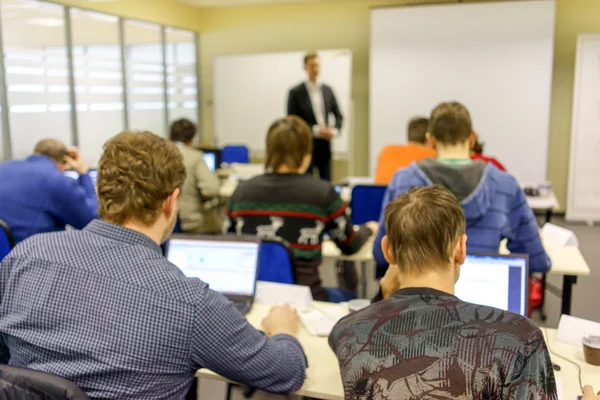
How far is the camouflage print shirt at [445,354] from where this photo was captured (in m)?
1.09

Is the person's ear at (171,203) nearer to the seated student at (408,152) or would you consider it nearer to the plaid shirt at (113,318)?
the plaid shirt at (113,318)

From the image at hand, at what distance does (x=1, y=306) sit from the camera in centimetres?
128

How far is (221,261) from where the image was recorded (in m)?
2.08

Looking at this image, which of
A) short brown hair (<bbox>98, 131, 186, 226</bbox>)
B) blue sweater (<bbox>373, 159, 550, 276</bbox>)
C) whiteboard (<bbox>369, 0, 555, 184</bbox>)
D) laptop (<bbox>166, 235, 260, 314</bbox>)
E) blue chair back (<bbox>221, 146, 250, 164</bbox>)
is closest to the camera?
short brown hair (<bbox>98, 131, 186, 226</bbox>)

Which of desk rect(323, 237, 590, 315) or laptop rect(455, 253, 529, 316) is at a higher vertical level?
laptop rect(455, 253, 529, 316)

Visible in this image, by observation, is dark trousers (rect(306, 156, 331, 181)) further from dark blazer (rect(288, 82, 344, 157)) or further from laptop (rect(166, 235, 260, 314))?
laptop (rect(166, 235, 260, 314))

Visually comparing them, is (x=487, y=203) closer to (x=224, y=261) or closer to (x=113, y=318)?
(x=224, y=261)

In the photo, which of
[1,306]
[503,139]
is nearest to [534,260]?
[1,306]

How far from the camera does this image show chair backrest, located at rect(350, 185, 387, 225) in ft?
12.9

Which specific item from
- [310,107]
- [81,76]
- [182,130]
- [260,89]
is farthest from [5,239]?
[260,89]

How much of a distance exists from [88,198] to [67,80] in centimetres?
248

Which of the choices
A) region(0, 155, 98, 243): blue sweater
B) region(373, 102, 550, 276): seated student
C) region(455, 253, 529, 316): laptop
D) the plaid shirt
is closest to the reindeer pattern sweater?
region(373, 102, 550, 276): seated student

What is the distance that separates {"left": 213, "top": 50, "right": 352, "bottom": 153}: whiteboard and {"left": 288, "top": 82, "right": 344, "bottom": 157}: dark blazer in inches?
46.1

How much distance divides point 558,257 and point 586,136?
419cm
